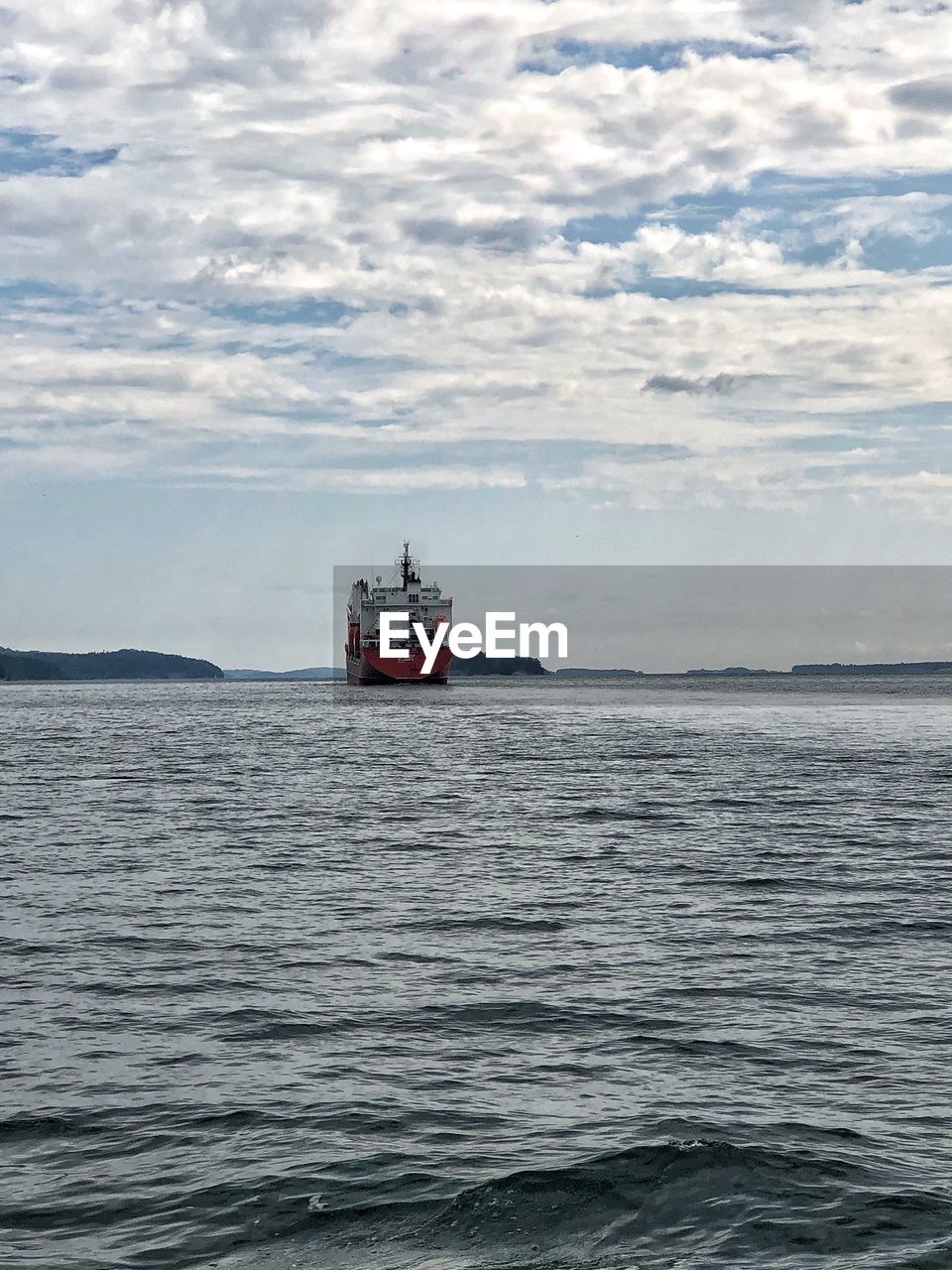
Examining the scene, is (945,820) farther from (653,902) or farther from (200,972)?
(200,972)

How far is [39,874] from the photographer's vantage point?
22391mm

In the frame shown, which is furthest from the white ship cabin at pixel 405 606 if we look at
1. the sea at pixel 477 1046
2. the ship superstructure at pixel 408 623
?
the sea at pixel 477 1046

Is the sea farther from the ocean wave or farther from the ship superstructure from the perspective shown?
the ship superstructure

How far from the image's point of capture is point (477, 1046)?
12141 millimetres

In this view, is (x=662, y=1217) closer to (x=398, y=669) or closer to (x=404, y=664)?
(x=404, y=664)

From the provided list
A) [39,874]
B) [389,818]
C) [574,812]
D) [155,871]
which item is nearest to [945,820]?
[574,812]

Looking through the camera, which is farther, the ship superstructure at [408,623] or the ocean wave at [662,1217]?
the ship superstructure at [408,623]

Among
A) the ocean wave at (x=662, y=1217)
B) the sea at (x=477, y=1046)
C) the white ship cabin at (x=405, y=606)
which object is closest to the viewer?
the ocean wave at (x=662, y=1217)

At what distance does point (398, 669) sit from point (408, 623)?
27.2 ft

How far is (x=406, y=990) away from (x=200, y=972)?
8.66 feet

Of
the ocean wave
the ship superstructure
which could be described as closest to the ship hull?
the ship superstructure

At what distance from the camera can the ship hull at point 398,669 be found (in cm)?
14961

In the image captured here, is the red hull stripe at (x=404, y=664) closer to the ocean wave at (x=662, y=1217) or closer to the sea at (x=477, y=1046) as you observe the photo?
the sea at (x=477, y=1046)

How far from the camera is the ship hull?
491 ft
